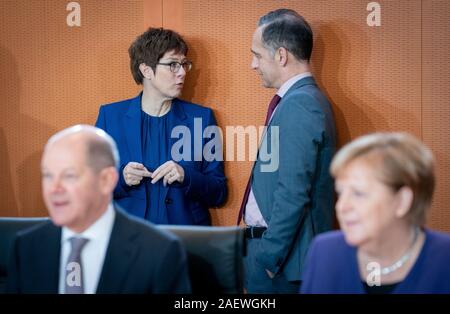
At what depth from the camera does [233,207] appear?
151 inches

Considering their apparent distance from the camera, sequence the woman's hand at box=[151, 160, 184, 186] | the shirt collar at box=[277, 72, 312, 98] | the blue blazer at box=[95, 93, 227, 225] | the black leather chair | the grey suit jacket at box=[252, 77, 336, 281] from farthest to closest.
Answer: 1. the blue blazer at box=[95, 93, 227, 225]
2. the woman's hand at box=[151, 160, 184, 186]
3. the shirt collar at box=[277, 72, 312, 98]
4. the grey suit jacket at box=[252, 77, 336, 281]
5. the black leather chair

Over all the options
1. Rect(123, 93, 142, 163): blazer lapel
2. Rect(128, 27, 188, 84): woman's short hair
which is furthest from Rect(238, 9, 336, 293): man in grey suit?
Rect(123, 93, 142, 163): blazer lapel

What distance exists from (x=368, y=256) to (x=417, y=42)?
189 cm

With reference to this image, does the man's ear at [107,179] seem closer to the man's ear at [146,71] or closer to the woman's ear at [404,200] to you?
the woman's ear at [404,200]

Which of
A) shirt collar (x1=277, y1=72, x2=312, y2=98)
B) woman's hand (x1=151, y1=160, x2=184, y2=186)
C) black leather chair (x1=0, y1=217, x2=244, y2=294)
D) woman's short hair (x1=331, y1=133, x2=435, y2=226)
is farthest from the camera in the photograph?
woman's hand (x1=151, y1=160, x2=184, y2=186)

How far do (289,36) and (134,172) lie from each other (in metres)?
0.89

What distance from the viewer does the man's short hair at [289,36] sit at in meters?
3.25

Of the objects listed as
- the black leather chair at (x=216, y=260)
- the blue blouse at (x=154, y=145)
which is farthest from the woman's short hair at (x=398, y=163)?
the blue blouse at (x=154, y=145)

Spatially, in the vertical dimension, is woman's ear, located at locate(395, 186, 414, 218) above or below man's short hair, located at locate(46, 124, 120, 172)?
below

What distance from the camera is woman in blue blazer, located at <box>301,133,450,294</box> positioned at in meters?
1.92

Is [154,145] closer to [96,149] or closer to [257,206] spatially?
[257,206]

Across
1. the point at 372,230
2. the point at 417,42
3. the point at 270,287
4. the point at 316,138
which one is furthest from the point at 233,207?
the point at 372,230

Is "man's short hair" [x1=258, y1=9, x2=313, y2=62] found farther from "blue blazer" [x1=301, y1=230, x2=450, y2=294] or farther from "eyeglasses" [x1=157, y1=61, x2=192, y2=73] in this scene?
"blue blazer" [x1=301, y1=230, x2=450, y2=294]

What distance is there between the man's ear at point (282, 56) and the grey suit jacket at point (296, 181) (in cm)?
12
